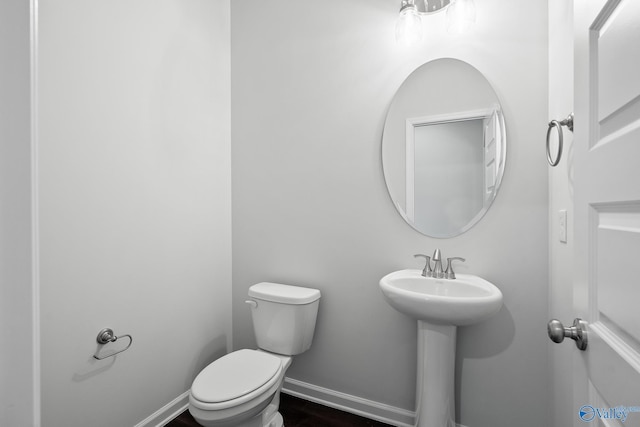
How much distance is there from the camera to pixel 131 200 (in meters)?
1.42

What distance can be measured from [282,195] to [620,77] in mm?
1555

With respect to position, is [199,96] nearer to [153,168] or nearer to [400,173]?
[153,168]

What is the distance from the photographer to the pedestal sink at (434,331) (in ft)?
3.77

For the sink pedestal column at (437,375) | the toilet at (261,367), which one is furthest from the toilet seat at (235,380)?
the sink pedestal column at (437,375)

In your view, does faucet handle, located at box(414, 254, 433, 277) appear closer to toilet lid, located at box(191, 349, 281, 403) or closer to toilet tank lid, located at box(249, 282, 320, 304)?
toilet tank lid, located at box(249, 282, 320, 304)

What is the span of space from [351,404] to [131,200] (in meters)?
1.62

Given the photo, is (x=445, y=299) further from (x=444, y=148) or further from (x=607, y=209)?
(x=444, y=148)

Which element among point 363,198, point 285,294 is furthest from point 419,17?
point 285,294

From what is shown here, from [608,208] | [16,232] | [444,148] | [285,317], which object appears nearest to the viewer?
[608,208]

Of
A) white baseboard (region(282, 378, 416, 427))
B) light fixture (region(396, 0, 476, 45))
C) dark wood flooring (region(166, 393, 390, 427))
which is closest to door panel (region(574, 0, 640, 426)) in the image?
light fixture (region(396, 0, 476, 45))

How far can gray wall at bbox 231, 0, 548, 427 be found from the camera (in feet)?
4.31

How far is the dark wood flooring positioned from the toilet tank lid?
0.64 metres

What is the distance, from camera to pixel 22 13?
2.28 ft

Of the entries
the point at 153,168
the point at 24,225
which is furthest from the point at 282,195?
the point at 24,225
